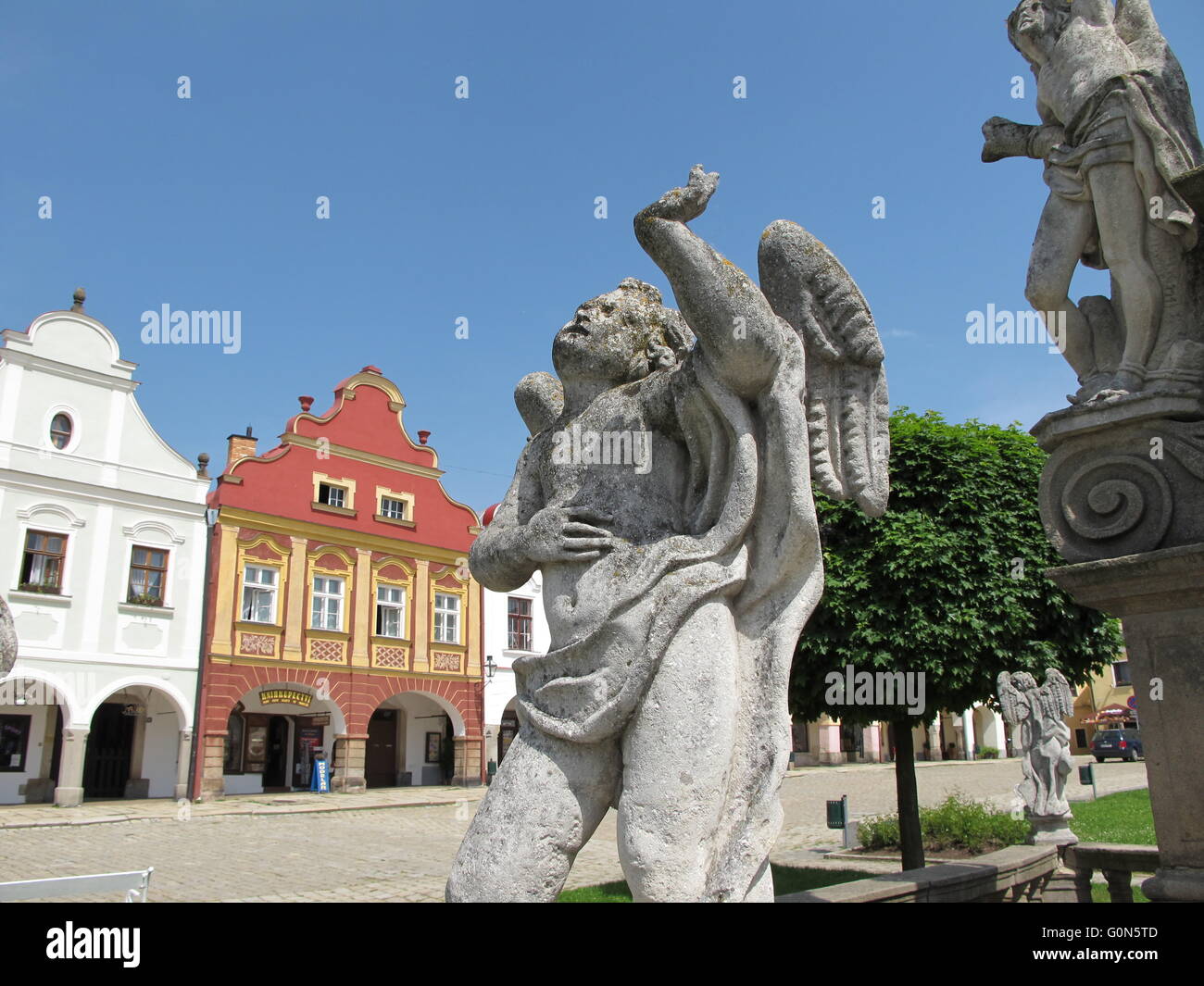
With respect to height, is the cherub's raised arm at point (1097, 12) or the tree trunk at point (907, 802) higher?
the cherub's raised arm at point (1097, 12)

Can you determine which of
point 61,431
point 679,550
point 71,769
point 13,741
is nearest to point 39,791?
point 13,741

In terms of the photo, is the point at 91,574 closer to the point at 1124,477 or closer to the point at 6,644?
the point at 6,644

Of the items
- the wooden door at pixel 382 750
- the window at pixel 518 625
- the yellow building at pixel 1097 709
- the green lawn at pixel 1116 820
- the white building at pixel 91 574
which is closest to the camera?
the green lawn at pixel 1116 820

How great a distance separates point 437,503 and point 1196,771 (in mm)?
29671

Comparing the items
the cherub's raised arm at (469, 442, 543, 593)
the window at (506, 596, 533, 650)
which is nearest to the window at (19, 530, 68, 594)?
the window at (506, 596, 533, 650)

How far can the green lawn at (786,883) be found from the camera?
8.75 meters

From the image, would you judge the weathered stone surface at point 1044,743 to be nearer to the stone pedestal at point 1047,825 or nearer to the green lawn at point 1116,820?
the stone pedestal at point 1047,825

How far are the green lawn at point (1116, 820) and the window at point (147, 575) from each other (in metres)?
21.7

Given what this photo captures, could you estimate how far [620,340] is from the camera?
3.21 m

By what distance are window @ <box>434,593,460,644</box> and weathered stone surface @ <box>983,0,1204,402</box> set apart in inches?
1099

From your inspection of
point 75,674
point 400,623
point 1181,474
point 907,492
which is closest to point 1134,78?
point 1181,474

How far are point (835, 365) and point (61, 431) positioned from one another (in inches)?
1012

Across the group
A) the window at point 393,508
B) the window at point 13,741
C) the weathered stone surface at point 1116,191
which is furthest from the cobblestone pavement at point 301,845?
the window at point 393,508

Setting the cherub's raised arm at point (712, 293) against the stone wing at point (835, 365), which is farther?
the stone wing at point (835, 365)
